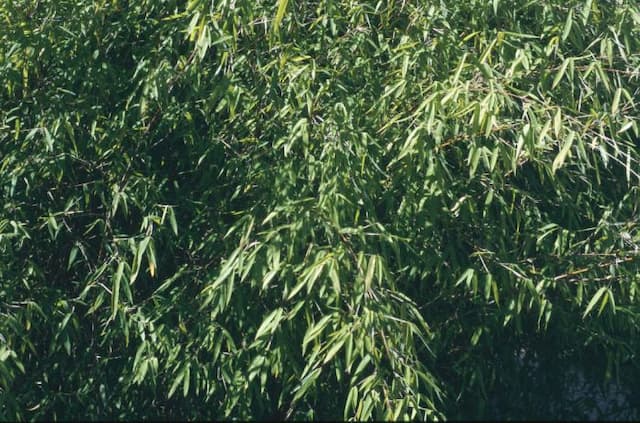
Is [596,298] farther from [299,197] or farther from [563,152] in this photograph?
[299,197]

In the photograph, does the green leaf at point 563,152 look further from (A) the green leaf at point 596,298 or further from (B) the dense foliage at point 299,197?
(A) the green leaf at point 596,298

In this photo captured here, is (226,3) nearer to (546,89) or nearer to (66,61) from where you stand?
(66,61)

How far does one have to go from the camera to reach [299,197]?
245cm

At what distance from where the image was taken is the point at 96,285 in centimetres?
260

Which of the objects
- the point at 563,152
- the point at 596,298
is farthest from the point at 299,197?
the point at 596,298

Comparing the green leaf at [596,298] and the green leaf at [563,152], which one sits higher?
the green leaf at [563,152]

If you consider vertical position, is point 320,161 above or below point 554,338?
above

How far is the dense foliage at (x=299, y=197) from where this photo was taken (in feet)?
7.95

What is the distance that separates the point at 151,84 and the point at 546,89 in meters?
1.09

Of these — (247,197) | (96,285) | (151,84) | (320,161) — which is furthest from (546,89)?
(96,285)

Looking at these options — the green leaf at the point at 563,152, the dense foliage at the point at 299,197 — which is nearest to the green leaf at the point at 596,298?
the dense foliage at the point at 299,197

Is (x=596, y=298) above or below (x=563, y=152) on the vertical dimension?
below

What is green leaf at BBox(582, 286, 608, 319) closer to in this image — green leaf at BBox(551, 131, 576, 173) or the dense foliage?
the dense foliage

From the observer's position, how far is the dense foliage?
2.42 m
